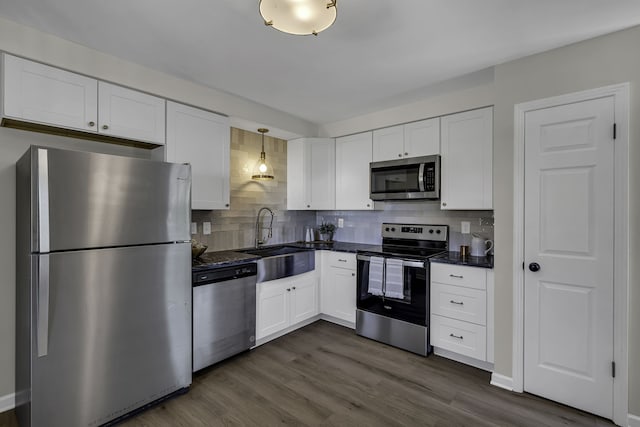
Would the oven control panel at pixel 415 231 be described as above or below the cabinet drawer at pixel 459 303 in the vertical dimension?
above

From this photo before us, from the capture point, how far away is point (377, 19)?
1.87 metres

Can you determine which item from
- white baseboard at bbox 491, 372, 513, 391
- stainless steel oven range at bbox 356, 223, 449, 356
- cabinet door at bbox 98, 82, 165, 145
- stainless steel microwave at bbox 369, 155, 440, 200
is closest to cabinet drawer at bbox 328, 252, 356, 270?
stainless steel oven range at bbox 356, 223, 449, 356

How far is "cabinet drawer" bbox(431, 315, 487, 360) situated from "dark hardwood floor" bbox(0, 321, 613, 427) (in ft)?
0.47

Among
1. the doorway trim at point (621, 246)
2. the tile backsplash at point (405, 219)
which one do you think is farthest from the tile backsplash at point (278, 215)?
the doorway trim at point (621, 246)

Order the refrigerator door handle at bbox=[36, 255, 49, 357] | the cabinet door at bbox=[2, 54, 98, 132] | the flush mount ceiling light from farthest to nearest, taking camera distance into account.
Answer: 1. the cabinet door at bbox=[2, 54, 98, 132]
2. the refrigerator door handle at bbox=[36, 255, 49, 357]
3. the flush mount ceiling light

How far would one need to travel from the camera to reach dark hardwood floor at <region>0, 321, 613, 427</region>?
200 cm

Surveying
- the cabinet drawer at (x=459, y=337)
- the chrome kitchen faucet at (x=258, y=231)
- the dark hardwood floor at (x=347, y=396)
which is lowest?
the dark hardwood floor at (x=347, y=396)

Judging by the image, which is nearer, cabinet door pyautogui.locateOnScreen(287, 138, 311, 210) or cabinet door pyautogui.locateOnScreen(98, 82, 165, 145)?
cabinet door pyautogui.locateOnScreen(98, 82, 165, 145)

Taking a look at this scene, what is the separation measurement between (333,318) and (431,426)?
1843mm

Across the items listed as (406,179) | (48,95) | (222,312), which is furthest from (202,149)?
(406,179)

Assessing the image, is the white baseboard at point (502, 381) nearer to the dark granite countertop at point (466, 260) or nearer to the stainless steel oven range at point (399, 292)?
the stainless steel oven range at point (399, 292)

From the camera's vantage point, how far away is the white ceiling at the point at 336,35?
176cm

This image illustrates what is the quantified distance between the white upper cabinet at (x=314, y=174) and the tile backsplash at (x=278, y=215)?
207mm

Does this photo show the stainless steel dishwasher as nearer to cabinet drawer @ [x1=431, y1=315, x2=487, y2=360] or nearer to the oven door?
the oven door
